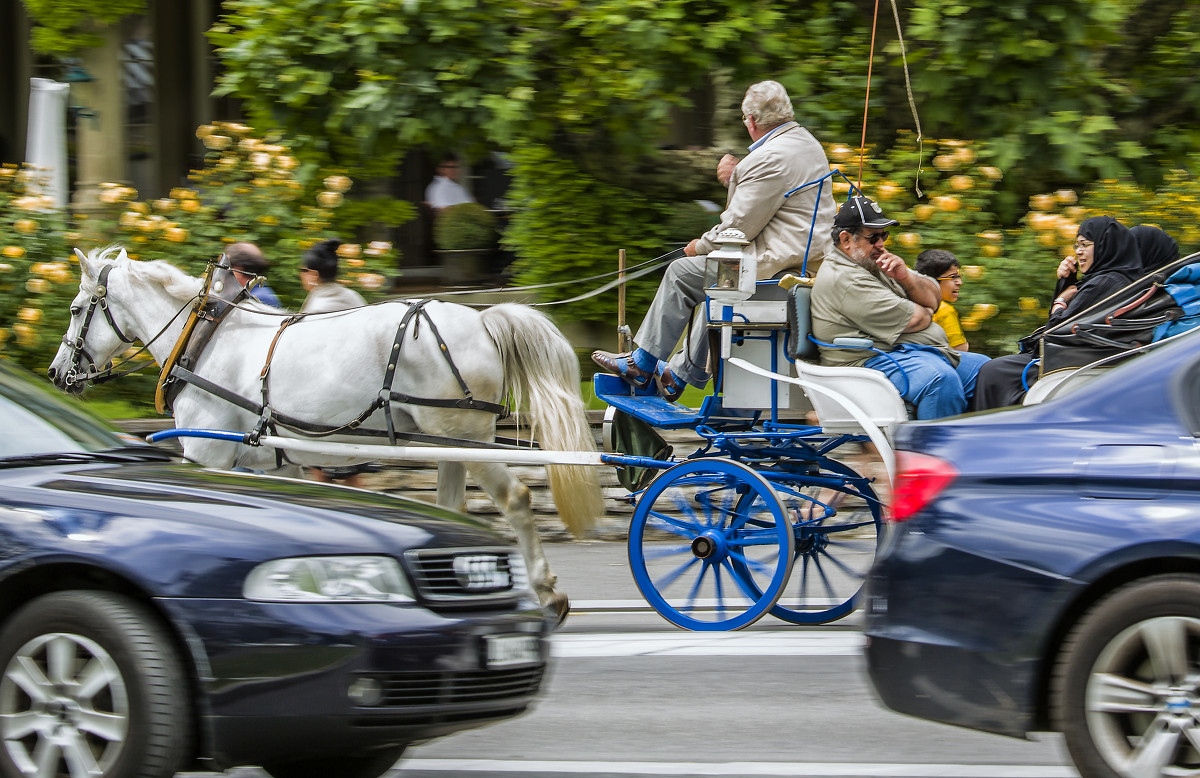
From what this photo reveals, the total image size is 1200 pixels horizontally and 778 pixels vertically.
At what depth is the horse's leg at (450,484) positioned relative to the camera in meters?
7.75

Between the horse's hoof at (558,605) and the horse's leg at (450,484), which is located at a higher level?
the horse's leg at (450,484)

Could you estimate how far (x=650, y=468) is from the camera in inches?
280

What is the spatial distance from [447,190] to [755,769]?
10.3m

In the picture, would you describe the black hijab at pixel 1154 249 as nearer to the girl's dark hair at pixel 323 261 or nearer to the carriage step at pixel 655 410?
the carriage step at pixel 655 410

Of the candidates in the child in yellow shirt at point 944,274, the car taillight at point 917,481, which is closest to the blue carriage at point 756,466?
the child in yellow shirt at point 944,274

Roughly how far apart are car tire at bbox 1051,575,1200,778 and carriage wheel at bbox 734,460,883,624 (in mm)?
2667

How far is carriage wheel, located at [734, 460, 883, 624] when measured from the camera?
267 inches

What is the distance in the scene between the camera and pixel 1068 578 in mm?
3889

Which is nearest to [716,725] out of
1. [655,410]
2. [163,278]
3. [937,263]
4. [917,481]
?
[917,481]

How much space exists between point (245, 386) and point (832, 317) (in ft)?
10.5

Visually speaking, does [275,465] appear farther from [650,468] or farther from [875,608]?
[875,608]

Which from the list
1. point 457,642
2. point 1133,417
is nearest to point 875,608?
point 1133,417

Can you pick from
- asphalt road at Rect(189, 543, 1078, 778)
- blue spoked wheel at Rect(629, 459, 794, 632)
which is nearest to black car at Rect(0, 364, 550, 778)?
asphalt road at Rect(189, 543, 1078, 778)

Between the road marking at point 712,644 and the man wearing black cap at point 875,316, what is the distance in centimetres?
125
